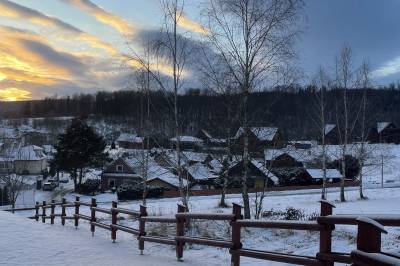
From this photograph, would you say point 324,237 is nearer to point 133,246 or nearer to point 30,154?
point 133,246

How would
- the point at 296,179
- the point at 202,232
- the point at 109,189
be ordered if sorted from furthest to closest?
the point at 109,189
the point at 296,179
the point at 202,232

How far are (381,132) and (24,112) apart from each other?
14175 cm

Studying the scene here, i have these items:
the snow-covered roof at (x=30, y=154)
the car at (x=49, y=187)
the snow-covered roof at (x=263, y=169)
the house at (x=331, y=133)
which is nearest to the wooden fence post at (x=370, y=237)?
the snow-covered roof at (x=263, y=169)

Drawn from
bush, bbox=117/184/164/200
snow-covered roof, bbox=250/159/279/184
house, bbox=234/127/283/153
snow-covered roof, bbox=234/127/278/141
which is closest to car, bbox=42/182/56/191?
bush, bbox=117/184/164/200

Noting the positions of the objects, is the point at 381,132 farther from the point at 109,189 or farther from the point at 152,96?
the point at 152,96

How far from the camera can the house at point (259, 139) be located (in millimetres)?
20362

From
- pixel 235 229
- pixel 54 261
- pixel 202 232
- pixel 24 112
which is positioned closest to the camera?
pixel 235 229

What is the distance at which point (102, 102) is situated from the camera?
143 meters

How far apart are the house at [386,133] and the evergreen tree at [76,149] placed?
60475 millimetres

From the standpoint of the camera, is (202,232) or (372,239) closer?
(372,239)

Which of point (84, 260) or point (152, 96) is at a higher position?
point (152, 96)

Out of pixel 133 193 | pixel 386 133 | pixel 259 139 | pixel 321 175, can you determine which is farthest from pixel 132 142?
pixel 386 133

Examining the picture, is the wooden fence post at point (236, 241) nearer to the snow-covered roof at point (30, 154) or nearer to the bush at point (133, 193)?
the bush at point (133, 193)

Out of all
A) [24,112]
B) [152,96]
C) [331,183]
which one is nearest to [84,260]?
[152,96]
